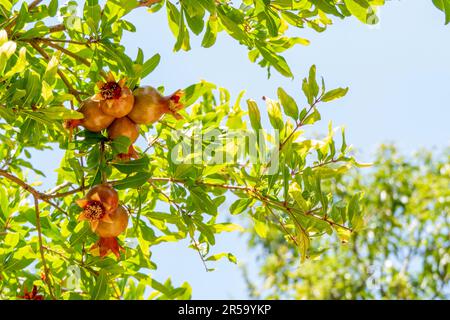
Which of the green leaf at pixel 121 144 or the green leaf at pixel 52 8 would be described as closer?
the green leaf at pixel 121 144

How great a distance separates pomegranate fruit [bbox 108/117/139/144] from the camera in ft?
5.53

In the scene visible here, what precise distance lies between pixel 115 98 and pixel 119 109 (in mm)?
33

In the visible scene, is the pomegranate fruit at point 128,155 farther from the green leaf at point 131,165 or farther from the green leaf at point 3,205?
the green leaf at point 3,205

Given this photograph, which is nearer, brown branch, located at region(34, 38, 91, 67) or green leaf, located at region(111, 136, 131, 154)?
green leaf, located at region(111, 136, 131, 154)

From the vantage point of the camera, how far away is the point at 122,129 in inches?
66.3

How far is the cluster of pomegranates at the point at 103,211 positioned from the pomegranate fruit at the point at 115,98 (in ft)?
0.70

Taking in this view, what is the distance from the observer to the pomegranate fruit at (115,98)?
5.36 feet

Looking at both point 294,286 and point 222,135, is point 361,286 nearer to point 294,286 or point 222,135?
point 294,286

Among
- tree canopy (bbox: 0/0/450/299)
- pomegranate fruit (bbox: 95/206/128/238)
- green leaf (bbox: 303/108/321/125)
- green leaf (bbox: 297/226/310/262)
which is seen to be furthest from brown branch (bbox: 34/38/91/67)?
green leaf (bbox: 297/226/310/262)

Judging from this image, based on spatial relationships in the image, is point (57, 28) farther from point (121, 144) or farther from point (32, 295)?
point (32, 295)

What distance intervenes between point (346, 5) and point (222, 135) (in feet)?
2.16

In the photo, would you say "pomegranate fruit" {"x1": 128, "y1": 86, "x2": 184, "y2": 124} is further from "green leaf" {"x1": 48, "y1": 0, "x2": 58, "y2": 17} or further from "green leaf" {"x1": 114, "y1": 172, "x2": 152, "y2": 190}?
"green leaf" {"x1": 48, "y1": 0, "x2": 58, "y2": 17}

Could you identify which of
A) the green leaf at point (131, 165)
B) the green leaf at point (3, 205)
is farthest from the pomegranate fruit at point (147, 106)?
the green leaf at point (3, 205)

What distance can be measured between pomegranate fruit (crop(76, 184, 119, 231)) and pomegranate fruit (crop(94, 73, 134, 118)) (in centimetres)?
22
